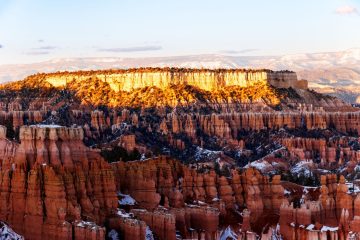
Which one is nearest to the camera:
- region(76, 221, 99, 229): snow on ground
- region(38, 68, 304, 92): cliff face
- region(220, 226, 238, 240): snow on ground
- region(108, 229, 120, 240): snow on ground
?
region(76, 221, 99, 229): snow on ground

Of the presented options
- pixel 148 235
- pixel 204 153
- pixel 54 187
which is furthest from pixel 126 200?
pixel 204 153

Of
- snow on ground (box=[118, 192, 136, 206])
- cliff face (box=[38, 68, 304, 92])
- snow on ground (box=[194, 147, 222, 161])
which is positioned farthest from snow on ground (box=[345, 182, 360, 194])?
cliff face (box=[38, 68, 304, 92])

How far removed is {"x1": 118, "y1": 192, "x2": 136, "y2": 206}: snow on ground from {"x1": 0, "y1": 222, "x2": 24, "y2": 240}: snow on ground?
33.8 ft

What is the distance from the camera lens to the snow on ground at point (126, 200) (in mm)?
75213

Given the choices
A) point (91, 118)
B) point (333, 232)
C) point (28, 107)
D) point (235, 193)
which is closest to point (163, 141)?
point (91, 118)

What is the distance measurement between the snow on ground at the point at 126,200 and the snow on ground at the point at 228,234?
758 cm

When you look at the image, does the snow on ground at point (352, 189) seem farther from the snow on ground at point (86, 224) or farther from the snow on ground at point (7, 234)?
the snow on ground at point (7, 234)

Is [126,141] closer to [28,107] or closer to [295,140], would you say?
[295,140]

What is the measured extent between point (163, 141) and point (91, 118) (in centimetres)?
1730

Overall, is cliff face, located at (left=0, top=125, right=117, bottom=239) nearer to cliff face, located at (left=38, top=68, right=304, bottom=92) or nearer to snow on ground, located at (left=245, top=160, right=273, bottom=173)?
snow on ground, located at (left=245, top=160, right=273, bottom=173)

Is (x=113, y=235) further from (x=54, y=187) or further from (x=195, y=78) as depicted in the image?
(x=195, y=78)

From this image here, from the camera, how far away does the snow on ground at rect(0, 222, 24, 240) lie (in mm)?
66125

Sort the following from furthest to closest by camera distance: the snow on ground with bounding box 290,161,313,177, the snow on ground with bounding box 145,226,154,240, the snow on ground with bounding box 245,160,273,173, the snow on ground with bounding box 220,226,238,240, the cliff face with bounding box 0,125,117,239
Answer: the snow on ground with bounding box 245,160,273,173 → the snow on ground with bounding box 290,161,313,177 → the snow on ground with bounding box 220,226,238,240 → the snow on ground with bounding box 145,226,154,240 → the cliff face with bounding box 0,125,117,239

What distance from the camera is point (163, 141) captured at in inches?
5851
